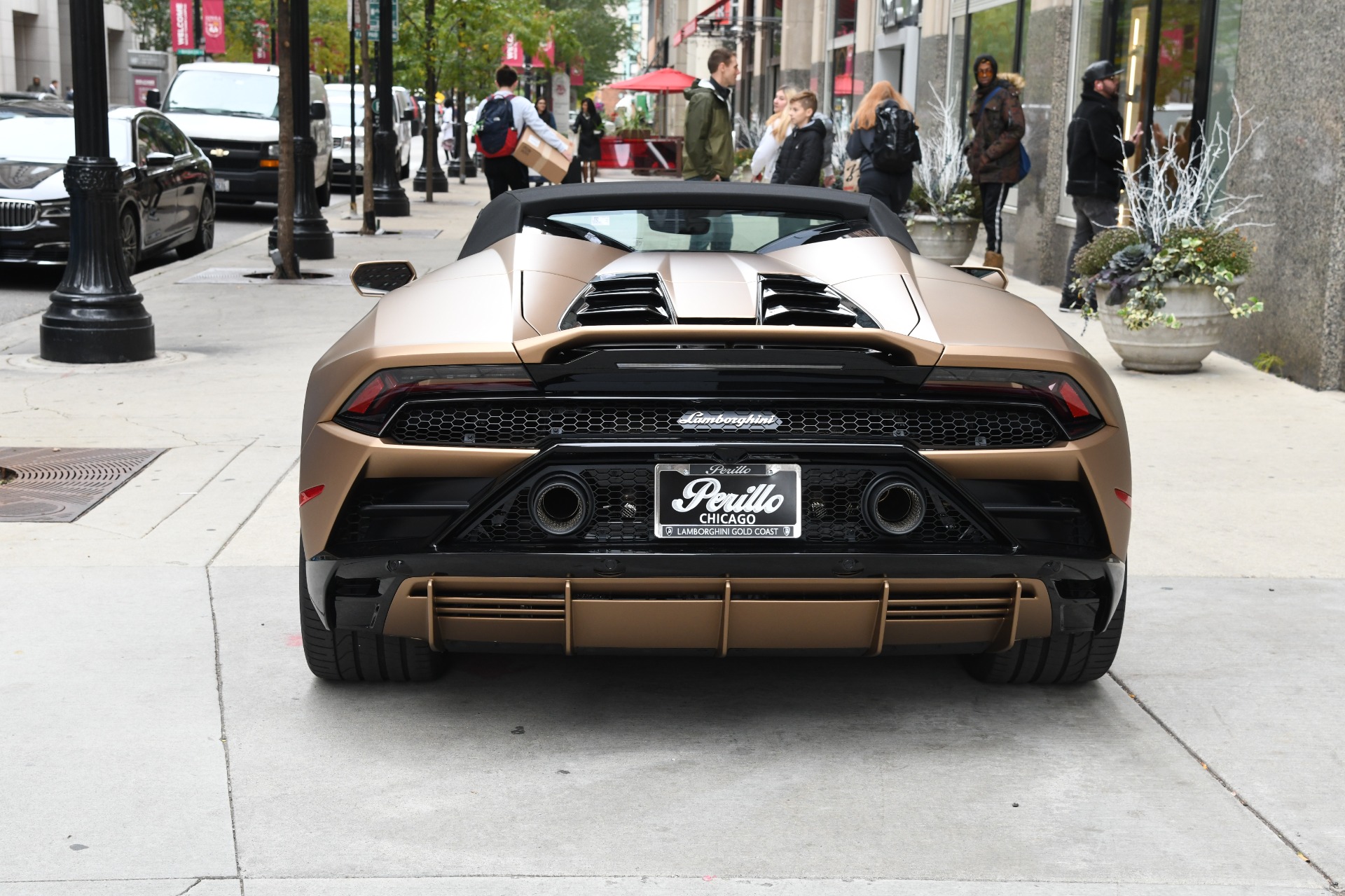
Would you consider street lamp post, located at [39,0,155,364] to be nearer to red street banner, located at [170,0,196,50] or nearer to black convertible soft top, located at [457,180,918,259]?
black convertible soft top, located at [457,180,918,259]

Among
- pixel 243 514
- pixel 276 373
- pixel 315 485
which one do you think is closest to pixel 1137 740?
pixel 315 485

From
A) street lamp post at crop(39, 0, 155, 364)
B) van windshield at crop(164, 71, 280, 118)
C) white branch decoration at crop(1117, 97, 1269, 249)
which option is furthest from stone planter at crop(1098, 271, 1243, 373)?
van windshield at crop(164, 71, 280, 118)

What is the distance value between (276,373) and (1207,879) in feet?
22.9

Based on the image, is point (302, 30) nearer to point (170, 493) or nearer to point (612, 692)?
point (170, 493)

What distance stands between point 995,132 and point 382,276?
10495mm

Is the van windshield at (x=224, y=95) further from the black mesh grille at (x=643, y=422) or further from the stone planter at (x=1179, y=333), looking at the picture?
the black mesh grille at (x=643, y=422)

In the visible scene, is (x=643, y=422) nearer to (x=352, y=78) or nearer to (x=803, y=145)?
(x=803, y=145)

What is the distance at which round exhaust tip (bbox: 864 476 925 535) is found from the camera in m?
3.50

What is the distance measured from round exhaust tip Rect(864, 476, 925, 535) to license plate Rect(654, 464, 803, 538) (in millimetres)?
160

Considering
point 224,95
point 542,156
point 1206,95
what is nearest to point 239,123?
point 224,95

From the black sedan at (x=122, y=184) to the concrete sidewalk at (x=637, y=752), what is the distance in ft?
28.0

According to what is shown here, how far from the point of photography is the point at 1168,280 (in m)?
9.55

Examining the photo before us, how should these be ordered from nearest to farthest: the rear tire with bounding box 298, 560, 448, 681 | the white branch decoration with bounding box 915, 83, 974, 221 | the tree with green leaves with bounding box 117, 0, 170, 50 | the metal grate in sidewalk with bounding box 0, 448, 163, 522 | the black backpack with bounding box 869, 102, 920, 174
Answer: the rear tire with bounding box 298, 560, 448, 681, the metal grate in sidewalk with bounding box 0, 448, 163, 522, the black backpack with bounding box 869, 102, 920, 174, the white branch decoration with bounding box 915, 83, 974, 221, the tree with green leaves with bounding box 117, 0, 170, 50

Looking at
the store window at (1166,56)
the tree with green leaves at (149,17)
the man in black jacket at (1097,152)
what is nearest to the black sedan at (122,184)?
the man in black jacket at (1097,152)
